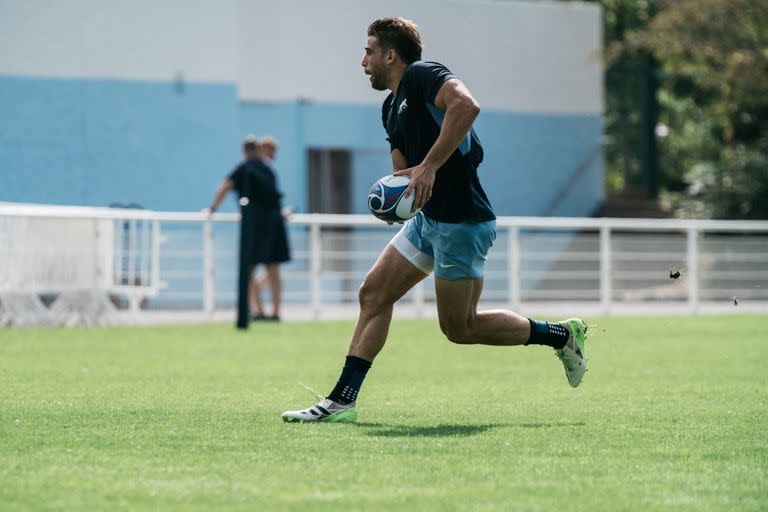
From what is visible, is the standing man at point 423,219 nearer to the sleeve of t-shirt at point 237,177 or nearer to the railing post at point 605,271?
the sleeve of t-shirt at point 237,177

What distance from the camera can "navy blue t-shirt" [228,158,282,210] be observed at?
18203 millimetres

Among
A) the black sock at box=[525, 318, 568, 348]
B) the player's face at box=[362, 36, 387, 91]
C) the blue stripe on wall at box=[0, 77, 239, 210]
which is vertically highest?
the blue stripe on wall at box=[0, 77, 239, 210]

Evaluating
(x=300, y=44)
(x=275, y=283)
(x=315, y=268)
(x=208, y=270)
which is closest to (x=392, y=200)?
(x=275, y=283)

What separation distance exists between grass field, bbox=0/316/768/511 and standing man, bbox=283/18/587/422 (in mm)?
387

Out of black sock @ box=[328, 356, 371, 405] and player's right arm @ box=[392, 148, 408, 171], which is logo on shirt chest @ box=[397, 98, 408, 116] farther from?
black sock @ box=[328, 356, 371, 405]

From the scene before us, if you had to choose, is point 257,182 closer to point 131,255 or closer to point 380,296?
point 131,255

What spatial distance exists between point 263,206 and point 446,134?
11.7m

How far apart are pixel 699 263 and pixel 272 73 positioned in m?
9.35

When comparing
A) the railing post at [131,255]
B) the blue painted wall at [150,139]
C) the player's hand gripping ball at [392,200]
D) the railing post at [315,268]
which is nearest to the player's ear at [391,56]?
the player's hand gripping ball at [392,200]

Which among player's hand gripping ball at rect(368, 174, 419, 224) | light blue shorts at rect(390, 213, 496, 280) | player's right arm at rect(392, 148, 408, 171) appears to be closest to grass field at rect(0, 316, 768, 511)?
light blue shorts at rect(390, 213, 496, 280)

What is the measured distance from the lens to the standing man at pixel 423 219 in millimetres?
7230

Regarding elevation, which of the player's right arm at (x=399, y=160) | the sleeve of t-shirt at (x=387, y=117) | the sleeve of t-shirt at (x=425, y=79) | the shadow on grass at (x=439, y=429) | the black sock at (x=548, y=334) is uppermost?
the sleeve of t-shirt at (x=425, y=79)

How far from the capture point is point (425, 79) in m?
7.20

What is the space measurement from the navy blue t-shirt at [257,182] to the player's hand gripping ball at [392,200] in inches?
433
